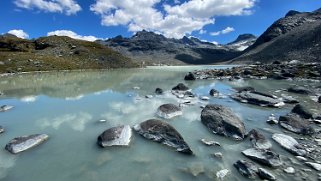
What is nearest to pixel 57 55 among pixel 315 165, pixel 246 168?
pixel 246 168

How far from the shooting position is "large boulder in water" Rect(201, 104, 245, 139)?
1374 cm

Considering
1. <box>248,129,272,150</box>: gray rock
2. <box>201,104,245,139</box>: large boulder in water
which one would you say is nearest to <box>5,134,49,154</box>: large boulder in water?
<box>201,104,245,139</box>: large boulder in water

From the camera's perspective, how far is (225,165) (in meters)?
10.4

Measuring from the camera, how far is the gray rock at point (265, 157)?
10.3 meters

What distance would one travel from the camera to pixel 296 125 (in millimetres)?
15133

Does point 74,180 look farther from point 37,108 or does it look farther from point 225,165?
point 37,108

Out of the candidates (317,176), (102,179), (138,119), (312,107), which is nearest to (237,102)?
(312,107)

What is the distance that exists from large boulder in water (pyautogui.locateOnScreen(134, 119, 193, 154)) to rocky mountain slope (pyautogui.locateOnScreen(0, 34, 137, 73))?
58.5 meters

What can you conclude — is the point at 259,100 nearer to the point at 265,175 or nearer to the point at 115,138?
the point at 265,175

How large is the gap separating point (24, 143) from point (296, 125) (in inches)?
597

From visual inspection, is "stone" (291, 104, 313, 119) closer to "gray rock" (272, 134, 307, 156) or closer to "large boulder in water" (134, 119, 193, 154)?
"gray rock" (272, 134, 307, 156)

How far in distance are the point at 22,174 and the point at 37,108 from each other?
12335mm

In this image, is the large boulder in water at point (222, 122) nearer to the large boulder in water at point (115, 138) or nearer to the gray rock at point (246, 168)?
the gray rock at point (246, 168)

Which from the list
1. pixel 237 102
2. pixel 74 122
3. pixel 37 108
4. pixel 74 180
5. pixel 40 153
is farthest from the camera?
pixel 237 102
